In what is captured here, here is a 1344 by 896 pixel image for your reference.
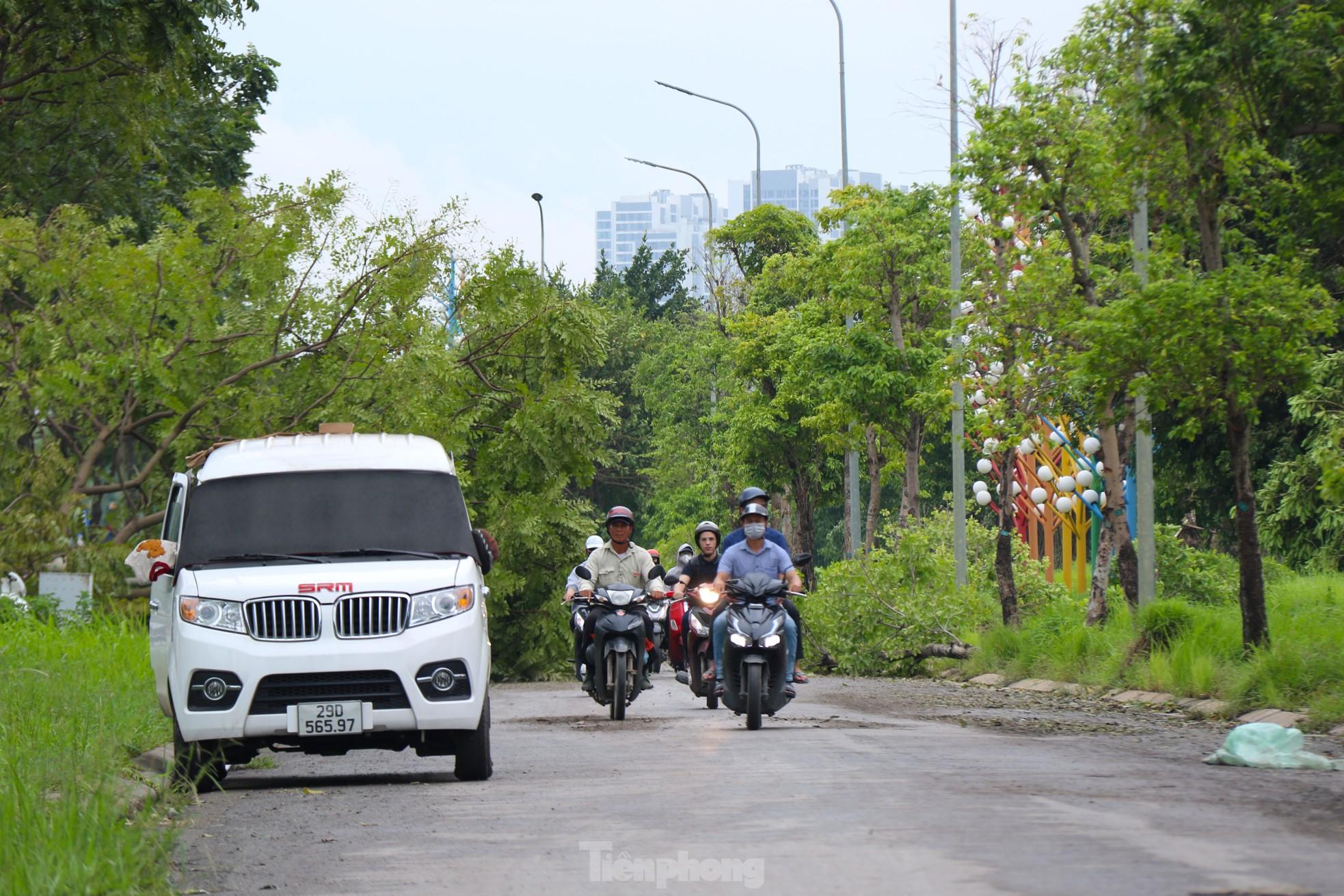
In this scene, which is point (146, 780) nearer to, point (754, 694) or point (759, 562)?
point (754, 694)

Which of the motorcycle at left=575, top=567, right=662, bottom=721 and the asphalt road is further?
the motorcycle at left=575, top=567, right=662, bottom=721

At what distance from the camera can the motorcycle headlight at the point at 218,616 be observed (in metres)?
11.0

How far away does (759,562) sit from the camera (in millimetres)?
15695

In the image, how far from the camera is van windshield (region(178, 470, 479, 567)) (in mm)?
11766

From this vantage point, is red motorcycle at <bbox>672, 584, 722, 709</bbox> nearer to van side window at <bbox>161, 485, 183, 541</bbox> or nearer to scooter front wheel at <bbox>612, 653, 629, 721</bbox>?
scooter front wheel at <bbox>612, 653, 629, 721</bbox>

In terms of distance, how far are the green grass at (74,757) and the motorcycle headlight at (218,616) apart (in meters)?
0.93

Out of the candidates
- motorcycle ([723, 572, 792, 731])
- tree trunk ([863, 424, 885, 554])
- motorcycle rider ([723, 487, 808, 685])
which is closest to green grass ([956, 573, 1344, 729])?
motorcycle rider ([723, 487, 808, 685])

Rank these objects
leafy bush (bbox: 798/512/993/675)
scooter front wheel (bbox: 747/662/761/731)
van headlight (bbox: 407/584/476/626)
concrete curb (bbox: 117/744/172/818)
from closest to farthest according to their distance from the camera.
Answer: concrete curb (bbox: 117/744/172/818), van headlight (bbox: 407/584/476/626), scooter front wheel (bbox: 747/662/761/731), leafy bush (bbox: 798/512/993/675)

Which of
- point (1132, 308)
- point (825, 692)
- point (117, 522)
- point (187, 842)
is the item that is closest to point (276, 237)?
point (117, 522)

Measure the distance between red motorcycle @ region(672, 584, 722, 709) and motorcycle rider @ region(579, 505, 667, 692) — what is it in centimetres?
128

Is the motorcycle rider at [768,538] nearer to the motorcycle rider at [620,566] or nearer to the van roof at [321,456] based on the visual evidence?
the motorcycle rider at [620,566]

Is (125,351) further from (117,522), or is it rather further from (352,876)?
(352,876)

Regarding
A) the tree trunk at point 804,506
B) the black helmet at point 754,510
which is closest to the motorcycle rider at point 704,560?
the black helmet at point 754,510

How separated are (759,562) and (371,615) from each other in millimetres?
5325
